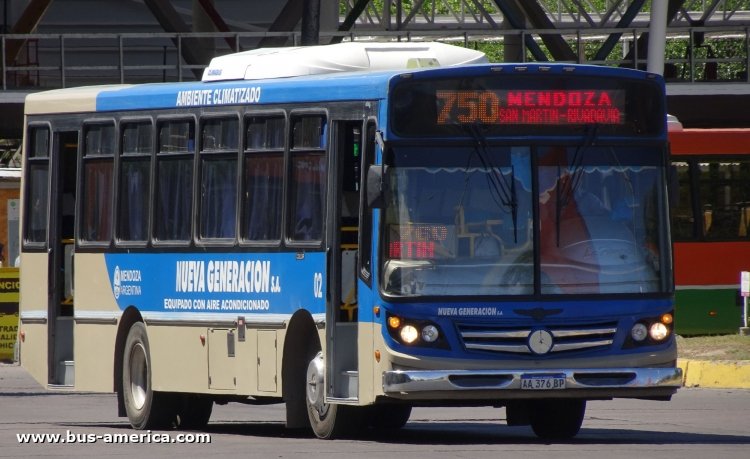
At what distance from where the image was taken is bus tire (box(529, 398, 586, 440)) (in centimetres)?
1440

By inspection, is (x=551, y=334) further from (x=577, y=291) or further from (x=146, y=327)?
(x=146, y=327)

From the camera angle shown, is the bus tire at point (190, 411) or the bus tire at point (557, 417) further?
the bus tire at point (190, 411)

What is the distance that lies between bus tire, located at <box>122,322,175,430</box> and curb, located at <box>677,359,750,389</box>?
639 cm

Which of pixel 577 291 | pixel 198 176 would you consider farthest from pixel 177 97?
pixel 577 291

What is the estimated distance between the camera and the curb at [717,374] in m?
20.5

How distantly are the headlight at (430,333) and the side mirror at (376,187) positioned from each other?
0.88 metres

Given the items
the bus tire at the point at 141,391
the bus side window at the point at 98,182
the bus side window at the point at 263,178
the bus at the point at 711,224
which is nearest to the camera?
the bus side window at the point at 263,178

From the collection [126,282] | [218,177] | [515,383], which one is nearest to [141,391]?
[126,282]

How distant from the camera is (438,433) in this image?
49.8ft

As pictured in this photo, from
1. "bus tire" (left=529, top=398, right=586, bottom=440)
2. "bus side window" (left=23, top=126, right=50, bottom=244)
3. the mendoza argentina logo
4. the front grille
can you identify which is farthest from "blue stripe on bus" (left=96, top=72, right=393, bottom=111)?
"bus tire" (left=529, top=398, right=586, bottom=440)

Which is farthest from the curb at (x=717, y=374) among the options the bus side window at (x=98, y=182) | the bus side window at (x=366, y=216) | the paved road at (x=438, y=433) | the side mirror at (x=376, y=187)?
the side mirror at (x=376, y=187)

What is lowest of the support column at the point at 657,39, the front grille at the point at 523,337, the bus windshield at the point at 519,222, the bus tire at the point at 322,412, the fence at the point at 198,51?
the bus tire at the point at 322,412

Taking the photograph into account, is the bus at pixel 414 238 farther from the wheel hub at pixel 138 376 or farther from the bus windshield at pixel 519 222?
the wheel hub at pixel 138 376

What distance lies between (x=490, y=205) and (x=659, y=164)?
138 centimetres
